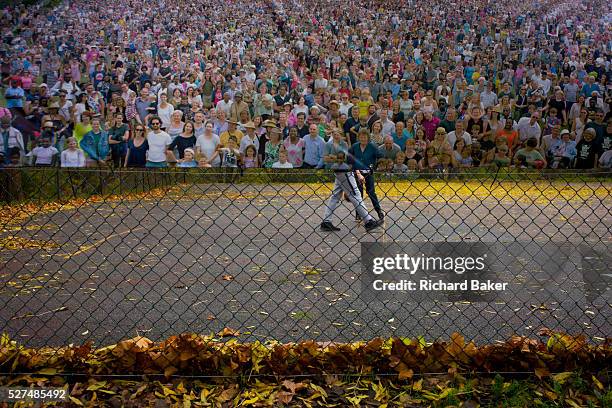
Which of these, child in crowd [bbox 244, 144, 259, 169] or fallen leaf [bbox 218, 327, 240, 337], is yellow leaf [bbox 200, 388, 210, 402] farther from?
child in crowd [bbox 244, 144, 259, 169]

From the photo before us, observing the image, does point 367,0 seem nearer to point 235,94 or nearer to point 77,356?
point 235,94

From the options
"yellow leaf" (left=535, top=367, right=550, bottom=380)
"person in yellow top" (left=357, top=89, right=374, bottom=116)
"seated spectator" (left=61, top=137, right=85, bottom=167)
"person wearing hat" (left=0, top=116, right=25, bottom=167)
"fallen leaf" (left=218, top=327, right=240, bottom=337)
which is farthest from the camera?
"person in yellow top" (left=357, top=89, right=374, bottom=116)

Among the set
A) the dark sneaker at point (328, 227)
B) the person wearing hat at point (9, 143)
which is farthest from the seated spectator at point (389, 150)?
the person wearing hat at point (9, 143)

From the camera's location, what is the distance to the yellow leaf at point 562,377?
2.82m

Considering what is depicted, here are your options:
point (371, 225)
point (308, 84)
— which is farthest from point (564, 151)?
point (308, 84)

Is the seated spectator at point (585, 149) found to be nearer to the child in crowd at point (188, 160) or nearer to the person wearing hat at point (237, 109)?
the person wearing hat at point (237, 109)

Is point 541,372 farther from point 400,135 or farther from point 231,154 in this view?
point 231,154

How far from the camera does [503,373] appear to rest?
114 inches

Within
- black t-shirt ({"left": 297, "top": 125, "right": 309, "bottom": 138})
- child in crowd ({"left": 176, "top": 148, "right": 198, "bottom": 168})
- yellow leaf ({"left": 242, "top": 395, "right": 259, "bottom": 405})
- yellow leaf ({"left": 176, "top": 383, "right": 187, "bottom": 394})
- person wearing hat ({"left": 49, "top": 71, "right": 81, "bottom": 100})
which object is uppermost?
person wearing hat ({"left": 49, "top": 71, "right": 81, "bottom": 100})

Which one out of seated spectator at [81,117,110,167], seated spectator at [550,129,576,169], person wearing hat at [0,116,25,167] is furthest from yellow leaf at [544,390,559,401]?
person wearing hat at [0,116,25,167]

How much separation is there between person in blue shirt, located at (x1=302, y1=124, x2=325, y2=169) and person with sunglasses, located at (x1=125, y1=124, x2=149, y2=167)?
191cm

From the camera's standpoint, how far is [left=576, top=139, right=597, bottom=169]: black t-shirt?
6984mm

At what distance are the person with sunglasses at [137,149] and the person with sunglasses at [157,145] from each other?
0.06 metres

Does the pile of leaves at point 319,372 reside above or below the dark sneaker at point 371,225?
above
